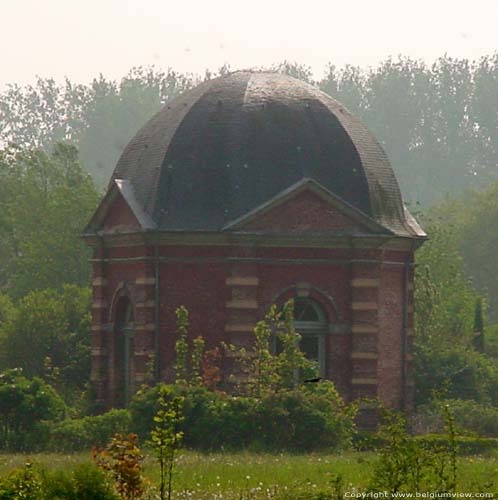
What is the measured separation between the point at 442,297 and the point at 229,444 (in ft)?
79.5

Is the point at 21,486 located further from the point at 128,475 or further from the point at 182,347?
the point at 182,347

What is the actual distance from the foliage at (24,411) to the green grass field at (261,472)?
219cm

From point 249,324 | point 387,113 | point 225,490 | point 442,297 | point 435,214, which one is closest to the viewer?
point 225,490

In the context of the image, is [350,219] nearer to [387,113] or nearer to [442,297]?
[442,297]

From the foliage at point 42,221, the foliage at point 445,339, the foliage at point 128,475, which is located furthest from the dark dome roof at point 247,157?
the foliage at point 128,475

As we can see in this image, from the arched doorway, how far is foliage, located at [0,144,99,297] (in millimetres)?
12470

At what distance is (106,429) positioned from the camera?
32625mm

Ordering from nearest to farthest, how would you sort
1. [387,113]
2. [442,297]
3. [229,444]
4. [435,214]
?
[229,444] → [442,297] → [435,214] → [387,113]

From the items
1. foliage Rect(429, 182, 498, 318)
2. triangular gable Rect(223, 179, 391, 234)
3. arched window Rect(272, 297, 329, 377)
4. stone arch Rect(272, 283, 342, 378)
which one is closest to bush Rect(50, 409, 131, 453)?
triangular gable Rect(223, 179, 391, 234)

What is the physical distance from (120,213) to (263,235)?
4.24 metres

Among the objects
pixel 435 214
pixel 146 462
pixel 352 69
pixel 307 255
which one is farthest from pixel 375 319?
pixel 352 69

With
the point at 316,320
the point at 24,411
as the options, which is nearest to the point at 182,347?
the point at 316,320

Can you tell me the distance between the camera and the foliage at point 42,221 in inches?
2203

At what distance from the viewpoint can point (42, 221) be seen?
→ 193 feet
